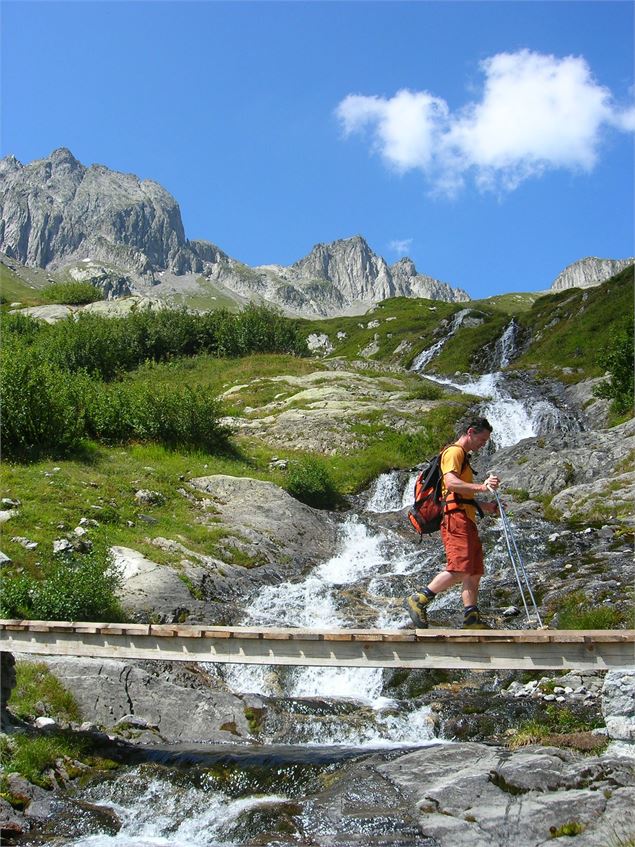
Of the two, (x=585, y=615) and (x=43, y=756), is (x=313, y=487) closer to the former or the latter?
(x=585, y=615)

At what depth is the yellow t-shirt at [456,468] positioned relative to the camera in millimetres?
10711

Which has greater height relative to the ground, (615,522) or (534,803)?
(615,522)

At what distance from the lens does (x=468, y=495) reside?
35.1ft

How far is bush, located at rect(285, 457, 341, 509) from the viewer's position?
29.8 meters

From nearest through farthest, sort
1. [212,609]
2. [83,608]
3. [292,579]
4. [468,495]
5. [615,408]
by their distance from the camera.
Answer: [468,495] < [83,608] < [212,609] < [292,579] < [615,408]

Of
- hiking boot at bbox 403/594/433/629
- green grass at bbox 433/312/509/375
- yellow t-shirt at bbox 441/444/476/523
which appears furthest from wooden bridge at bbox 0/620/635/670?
green grass at bbox 433/312/509/375

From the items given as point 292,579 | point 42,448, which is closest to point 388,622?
point 292,579

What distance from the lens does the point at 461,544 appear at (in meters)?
10.5

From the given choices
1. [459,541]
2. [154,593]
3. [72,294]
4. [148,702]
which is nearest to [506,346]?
[72,294]

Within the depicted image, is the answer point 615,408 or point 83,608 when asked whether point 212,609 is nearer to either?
point 83,608

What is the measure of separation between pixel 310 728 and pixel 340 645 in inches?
126

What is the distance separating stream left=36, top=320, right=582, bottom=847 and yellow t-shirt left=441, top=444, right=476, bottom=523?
4180 mm

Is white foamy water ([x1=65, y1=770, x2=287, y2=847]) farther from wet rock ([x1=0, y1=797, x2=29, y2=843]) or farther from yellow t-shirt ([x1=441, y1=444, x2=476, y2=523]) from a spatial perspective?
yellow t-shirt ([x1=441, y1=444, x2=476, y2=523])

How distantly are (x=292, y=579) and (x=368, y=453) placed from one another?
16164mm
